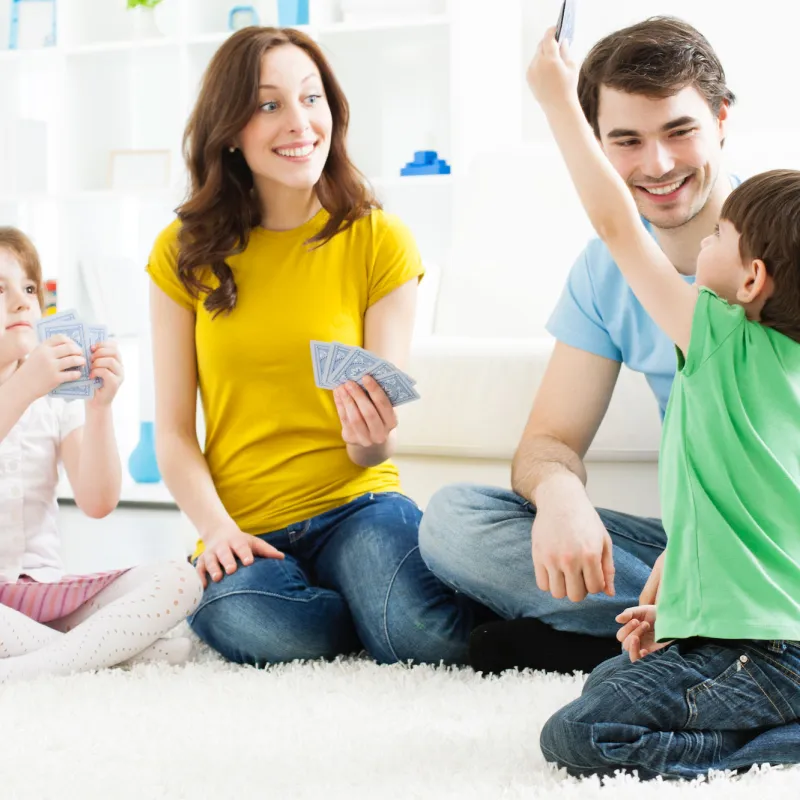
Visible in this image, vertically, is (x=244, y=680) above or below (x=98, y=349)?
below

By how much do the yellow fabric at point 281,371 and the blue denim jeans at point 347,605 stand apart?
0.26 ft

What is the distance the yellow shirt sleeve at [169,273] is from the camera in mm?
1976

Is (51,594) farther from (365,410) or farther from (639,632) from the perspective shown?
(639,632)

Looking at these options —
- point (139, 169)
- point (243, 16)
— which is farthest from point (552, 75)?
point (139, 169)

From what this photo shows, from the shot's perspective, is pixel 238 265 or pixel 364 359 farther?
pixel 238 265

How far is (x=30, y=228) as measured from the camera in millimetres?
4320

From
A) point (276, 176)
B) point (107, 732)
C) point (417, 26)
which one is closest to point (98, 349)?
point (276, 176)

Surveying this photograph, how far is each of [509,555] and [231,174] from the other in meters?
0.87

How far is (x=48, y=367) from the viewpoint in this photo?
1831mm

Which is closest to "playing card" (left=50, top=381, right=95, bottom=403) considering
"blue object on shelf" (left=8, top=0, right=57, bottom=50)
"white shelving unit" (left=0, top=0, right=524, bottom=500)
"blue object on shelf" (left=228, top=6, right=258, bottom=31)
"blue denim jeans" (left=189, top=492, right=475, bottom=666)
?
"blue denim jeans" (left=189, top=492, right=475, bottom=666)

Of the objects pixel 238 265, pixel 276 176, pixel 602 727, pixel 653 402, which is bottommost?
pixel 602 727

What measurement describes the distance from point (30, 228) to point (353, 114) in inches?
52.2

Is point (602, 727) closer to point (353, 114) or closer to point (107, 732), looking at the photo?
point (107, 732)

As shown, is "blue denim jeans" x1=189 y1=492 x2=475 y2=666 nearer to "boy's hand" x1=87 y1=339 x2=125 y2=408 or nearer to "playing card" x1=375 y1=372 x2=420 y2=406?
"playing card" x1=375 y1=372 x2=420 y2=406
